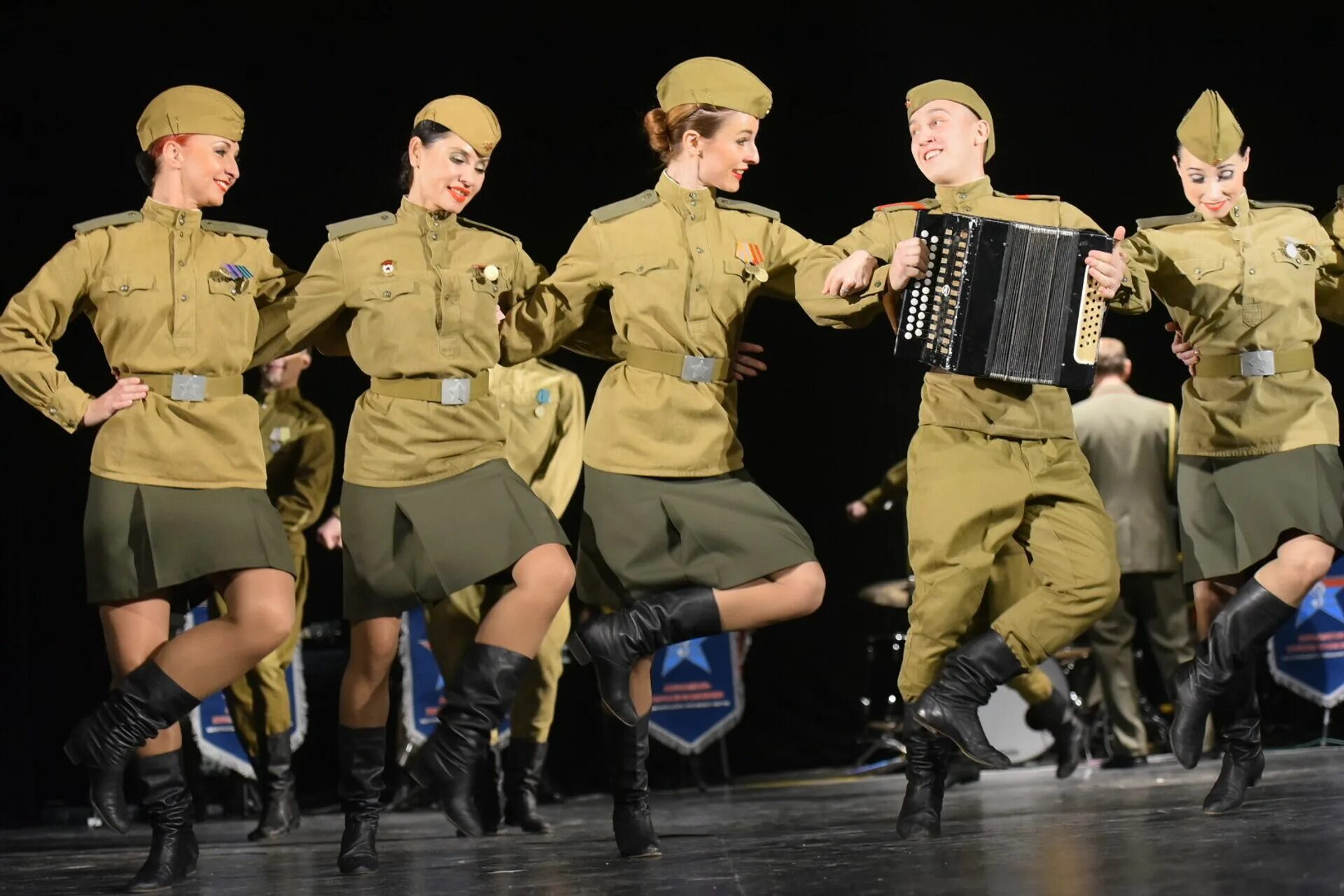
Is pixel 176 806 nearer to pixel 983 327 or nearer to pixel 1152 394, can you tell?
pixel 983 327

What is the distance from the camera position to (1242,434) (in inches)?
174

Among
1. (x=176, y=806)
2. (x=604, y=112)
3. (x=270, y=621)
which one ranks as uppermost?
(x=604, y=112)

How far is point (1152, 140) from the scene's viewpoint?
7570 mm

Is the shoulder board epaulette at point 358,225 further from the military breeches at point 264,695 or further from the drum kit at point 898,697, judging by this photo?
the drum kit at point 898,697

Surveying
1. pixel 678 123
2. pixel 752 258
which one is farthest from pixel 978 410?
pixel 678 123

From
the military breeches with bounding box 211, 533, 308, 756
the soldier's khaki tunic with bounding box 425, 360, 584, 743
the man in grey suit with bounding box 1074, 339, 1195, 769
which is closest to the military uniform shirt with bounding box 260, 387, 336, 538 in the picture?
the military breeches with bounding box 211, 533, 308, 756

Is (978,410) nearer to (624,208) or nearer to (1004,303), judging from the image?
(1004,303)

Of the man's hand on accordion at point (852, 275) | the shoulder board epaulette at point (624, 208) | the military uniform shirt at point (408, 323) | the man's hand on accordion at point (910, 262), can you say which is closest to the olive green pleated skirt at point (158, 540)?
the military uniform shirt at point (408, 323)

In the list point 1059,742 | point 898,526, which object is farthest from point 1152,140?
point 1059,742

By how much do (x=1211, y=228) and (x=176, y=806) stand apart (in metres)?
3.08

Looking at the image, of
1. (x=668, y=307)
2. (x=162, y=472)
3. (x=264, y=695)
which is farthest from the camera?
(x=264, y=695)

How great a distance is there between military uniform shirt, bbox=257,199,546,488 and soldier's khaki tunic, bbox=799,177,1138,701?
2.79 ft

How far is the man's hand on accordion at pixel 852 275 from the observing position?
4000 mm

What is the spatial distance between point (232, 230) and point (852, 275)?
1601 millimetres
